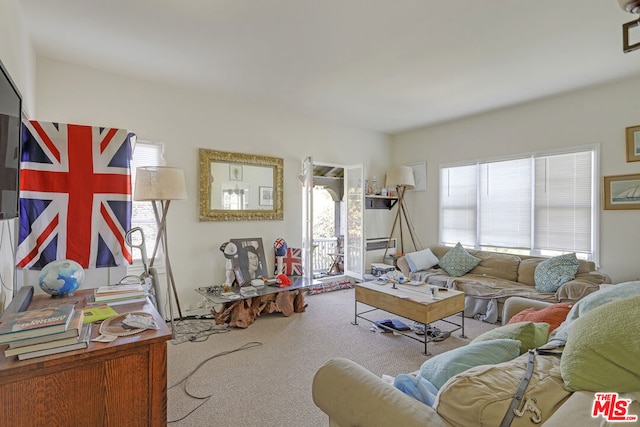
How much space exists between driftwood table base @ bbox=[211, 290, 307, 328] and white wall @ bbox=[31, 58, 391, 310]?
539 millimetres

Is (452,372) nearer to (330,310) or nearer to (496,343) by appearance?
(496,343)

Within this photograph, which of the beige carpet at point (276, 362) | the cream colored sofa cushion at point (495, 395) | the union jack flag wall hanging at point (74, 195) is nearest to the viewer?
the cream colored sofa cushion at point (495, 395)

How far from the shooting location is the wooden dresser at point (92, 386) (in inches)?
39.5

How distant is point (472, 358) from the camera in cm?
127

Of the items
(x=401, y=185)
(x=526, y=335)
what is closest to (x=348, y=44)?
(x=526, y=335)

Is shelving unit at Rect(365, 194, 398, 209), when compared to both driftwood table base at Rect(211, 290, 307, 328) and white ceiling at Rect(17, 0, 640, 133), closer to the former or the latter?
white ceiling at Rect(17, 0, 640, 133)

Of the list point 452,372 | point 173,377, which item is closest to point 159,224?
point 173,377

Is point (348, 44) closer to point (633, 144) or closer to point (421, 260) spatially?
point (421, 260)

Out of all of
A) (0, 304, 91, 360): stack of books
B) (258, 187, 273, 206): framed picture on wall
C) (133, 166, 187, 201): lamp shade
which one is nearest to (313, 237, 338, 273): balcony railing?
(258, 187, 273, 206): framed picture on wall

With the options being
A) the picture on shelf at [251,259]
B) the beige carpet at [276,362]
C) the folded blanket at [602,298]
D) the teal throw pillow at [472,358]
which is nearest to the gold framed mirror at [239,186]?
the picture on shelf at [251,259]

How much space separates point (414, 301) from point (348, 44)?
2.42m

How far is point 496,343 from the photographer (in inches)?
52.2

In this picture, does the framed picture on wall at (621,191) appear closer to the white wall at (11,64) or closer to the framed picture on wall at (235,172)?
the framed picture on wall at (235,172)

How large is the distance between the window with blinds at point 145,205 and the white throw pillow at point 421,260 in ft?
11.4
